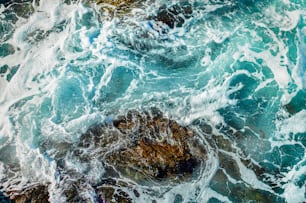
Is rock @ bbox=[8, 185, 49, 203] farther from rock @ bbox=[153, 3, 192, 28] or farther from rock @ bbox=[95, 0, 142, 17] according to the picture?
rock @ bbox=[153, 3, 192, 28]

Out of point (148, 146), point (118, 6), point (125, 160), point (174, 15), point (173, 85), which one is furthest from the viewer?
point (118, 6)

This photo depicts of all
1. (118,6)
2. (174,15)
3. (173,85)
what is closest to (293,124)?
(173,85)

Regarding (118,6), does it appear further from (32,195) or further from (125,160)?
(32,195)

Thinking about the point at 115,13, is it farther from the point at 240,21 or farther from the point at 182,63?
the point at 240,21

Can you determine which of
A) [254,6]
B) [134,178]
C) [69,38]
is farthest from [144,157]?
[254,6]

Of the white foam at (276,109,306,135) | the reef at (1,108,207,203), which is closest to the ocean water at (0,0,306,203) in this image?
the white foam at (276,109,306,135)

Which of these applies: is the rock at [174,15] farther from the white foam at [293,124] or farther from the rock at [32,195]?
the rock at [32,195]

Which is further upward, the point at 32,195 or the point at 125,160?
the point at 32,195

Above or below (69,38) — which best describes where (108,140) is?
below
